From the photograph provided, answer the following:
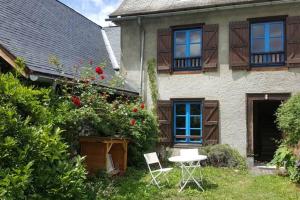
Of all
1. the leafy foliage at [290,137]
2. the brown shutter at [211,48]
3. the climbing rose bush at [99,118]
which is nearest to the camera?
the climbing rose bush at [99,118]

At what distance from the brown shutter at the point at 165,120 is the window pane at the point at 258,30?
3716mm

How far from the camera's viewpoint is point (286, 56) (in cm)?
1240

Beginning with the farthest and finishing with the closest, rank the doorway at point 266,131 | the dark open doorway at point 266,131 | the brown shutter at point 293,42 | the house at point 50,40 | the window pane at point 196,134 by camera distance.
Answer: the dark open doorway at point 266,131 < the doorway at point 266,131 < the window pane at point 196,134 < the brown shutter at point 293,42 < the house at point 50,40

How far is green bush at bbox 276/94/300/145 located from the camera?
9.62m

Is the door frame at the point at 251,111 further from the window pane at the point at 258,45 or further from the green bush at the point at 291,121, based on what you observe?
the green bush at the point at 291,121

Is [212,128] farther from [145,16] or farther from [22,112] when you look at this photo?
[22,112]

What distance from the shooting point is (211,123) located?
42.9ft

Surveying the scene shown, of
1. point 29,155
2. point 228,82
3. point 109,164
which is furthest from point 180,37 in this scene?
point 29,155

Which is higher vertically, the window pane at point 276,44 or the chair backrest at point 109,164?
the window pane at point 276,44

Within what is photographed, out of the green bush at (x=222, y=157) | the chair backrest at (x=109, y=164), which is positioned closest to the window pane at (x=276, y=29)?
the green bush at (x=222, y=157)

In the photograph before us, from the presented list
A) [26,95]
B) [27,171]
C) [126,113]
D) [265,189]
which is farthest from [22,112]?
[265,189]

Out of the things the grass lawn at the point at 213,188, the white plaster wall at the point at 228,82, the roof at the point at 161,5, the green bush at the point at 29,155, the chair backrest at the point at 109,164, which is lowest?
the grass lawn at the point at 213,188

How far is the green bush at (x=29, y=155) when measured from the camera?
14.9 feet

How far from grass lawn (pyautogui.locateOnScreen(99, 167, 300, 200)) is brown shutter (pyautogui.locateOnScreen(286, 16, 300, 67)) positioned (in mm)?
3992
